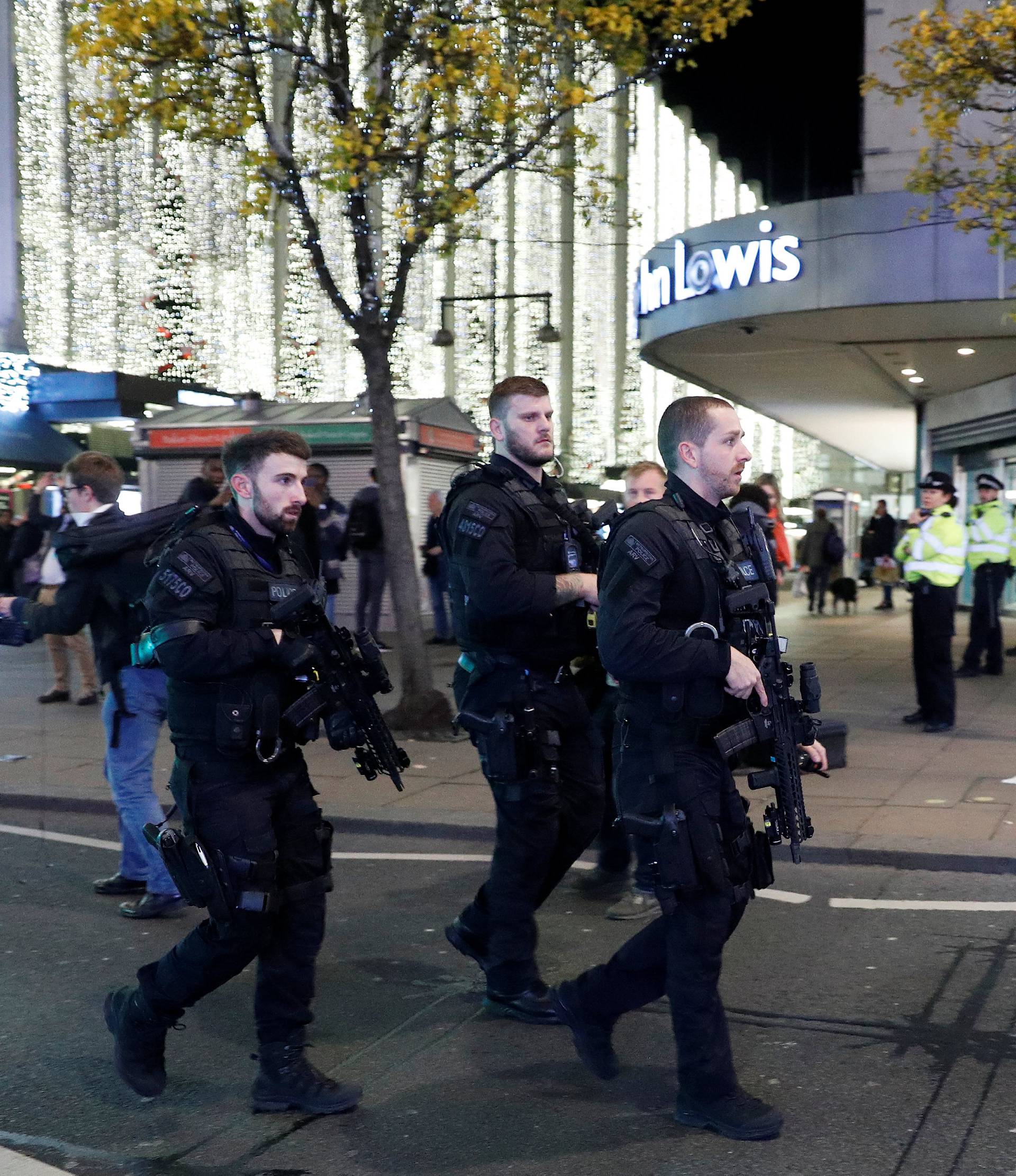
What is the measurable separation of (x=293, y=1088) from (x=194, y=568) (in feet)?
4.50

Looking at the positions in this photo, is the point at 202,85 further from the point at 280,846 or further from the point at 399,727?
the point at 280,846

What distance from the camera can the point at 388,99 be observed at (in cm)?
1001

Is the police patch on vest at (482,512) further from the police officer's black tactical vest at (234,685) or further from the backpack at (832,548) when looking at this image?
the backpack at (832,548)

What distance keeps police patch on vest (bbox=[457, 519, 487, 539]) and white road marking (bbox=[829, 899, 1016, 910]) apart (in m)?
2.41

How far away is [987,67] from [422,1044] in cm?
882

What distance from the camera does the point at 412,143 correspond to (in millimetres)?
9977

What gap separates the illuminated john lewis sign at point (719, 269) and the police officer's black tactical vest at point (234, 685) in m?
12.4

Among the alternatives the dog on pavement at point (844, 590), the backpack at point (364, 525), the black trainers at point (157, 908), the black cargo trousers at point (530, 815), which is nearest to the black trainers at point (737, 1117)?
the black cargo trousers at point (530, 815)

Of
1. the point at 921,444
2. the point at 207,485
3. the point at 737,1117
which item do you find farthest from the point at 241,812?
the point at 921,444

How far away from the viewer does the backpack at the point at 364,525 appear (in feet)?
47.5

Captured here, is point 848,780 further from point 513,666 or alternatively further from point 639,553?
point 639,553

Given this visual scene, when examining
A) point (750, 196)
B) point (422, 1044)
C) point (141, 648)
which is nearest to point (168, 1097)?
point (422, 1044)

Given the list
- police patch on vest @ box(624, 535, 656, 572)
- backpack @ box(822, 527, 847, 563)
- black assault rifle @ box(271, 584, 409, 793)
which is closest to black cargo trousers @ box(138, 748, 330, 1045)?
black assault rifle @ box(271, 584, 409, 793)

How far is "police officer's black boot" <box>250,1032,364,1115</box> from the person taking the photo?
3730mm
